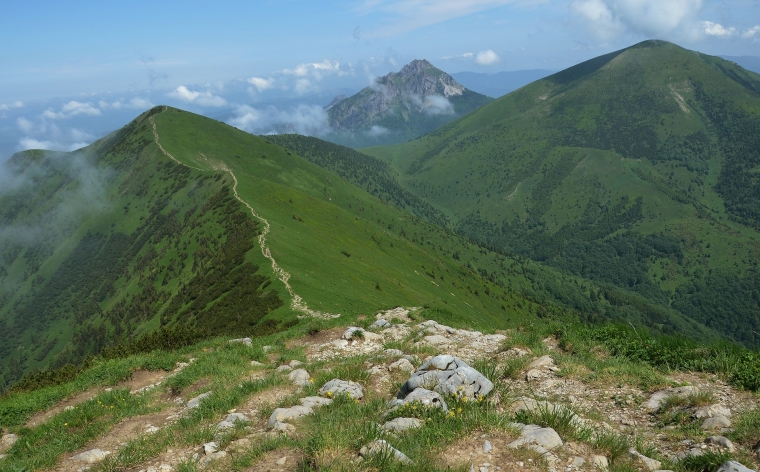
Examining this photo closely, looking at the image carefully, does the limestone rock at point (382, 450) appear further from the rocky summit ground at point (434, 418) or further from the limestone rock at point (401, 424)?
the limestone rock at point (401, 424)

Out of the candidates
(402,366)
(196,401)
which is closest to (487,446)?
(402,366)

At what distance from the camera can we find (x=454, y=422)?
31.8 feet

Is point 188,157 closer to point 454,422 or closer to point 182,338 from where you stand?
point 182,338

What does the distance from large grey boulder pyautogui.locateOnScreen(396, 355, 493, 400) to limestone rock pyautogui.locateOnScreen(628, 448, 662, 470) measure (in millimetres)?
3481

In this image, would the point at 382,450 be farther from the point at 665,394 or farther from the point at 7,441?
the point at 7,441

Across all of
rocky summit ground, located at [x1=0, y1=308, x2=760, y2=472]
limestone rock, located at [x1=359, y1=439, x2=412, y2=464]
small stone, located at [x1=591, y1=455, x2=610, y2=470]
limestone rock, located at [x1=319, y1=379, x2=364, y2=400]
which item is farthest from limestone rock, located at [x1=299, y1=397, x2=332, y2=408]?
small stone, located at [x1=591, y1=455, x2=610, y2=470]

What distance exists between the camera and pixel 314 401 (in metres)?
12.6

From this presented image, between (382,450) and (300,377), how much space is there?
25.9 ft

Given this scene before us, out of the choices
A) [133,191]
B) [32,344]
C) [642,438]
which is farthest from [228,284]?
[133,191]

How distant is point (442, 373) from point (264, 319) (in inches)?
1345

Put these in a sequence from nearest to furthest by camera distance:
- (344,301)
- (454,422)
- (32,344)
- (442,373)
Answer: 1. (454,422)
2. (442,373)
3. (344,301)
4. (32,344)

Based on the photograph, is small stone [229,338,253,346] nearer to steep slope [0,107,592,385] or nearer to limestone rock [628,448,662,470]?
steep slope [0,107,592,385]

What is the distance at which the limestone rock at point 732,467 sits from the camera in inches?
314

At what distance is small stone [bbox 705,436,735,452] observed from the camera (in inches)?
363
